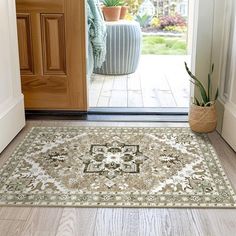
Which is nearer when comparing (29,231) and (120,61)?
(29,231)

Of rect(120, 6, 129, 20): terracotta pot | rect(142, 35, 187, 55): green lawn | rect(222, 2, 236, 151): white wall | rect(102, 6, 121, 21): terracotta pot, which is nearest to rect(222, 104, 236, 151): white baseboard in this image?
rect(222, 2, 236, 151): white wall

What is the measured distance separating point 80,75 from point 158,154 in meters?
1.02

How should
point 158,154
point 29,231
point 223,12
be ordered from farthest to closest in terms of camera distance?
point 223,12 → point 158,154 → point 29,231

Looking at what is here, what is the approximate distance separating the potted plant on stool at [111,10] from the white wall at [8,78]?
2.03m

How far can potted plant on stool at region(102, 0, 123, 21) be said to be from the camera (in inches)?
176

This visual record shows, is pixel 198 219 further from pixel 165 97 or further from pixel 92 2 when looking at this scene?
pixel 92 2

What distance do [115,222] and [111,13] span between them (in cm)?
321

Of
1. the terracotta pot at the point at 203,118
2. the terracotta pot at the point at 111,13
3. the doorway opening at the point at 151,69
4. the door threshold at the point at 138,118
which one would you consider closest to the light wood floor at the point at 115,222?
the terracotta pot at the point at 203,118

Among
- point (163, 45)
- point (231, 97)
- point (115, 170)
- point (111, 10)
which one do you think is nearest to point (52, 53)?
point (115, 170)

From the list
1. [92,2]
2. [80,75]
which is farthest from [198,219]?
[92,2]

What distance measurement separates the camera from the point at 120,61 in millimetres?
4426

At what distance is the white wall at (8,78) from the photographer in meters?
2.42

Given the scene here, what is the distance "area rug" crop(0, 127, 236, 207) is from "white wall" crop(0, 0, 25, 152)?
0.13 meters

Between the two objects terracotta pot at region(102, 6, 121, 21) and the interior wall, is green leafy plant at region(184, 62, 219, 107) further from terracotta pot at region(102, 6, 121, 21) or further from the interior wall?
terracotta pot at region(102, 6, 121, 21)
